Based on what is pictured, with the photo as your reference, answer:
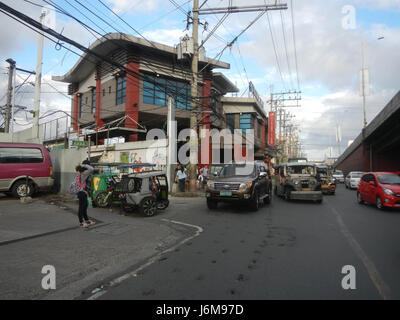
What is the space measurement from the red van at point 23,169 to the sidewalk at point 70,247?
3.07 meters

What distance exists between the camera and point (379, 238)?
6297mm

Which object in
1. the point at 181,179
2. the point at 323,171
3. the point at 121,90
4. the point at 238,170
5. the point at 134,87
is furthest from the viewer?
the point at 121,90

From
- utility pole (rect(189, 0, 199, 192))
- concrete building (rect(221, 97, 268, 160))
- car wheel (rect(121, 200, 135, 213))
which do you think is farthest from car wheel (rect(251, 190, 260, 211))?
concrete building (rect(221, 97, 268, 160))

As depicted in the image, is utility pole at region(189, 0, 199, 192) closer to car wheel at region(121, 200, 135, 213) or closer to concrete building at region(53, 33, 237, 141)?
concrete building at region(53, 33, 237, 141)

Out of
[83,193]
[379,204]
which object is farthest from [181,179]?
[379,204]

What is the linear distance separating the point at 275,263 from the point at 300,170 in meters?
10.2

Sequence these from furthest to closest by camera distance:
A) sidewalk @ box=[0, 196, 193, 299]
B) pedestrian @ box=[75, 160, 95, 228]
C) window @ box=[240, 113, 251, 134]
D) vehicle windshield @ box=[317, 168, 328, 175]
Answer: window @ box=[240, 113, 251, 134]
vehicle windshield @ box=[317, 168, 328, 175]
pedestrian @ box=[75, 160, 95, 228]
sidewalk @ box=[0, 196, 193, 299]

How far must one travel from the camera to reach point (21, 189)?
12250 millimetres

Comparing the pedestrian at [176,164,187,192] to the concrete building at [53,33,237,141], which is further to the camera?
the concrete building at [53,33,237,141]

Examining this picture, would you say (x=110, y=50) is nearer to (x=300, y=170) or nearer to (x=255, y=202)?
(x=300, y=170)

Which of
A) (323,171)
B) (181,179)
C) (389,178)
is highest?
(323,171)

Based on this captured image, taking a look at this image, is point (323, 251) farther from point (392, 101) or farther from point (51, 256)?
point (392, 101)

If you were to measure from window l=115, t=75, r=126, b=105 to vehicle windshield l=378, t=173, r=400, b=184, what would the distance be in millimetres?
19234

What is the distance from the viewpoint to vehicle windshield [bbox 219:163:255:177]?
35.2ft
